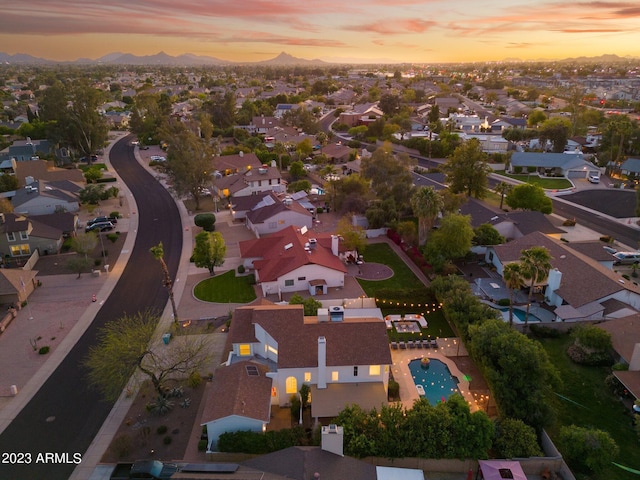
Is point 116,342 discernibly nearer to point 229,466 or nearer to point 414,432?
point 229,466

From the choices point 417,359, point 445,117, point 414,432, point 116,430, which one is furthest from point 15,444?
point 445,117

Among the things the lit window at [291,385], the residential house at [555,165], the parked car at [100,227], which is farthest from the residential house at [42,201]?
the residential house at [555,165]

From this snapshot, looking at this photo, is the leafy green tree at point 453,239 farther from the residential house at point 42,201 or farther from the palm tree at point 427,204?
the residential house at point 42,201

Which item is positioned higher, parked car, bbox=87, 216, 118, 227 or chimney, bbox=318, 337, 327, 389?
chimney, bbox=318, 337, 327, 389

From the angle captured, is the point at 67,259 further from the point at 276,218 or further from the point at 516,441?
the point at 516,441

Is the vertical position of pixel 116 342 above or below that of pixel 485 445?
above

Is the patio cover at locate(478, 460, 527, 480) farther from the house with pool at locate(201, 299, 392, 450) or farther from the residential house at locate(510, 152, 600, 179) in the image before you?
the residential house at locate(510, 152, 600, 179)

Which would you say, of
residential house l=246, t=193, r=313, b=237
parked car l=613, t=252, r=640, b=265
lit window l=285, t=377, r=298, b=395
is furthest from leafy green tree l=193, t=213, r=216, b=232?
parked car l=613, t=252, r=640, b=265

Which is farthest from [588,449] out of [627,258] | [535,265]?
[627,258]
